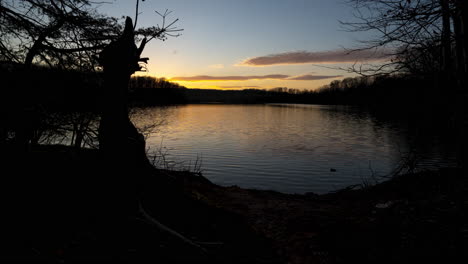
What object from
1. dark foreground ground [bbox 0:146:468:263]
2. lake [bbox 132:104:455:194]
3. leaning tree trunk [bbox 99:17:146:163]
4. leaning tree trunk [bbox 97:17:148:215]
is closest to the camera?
dark foreground ground [bbox 0:146:468:263]

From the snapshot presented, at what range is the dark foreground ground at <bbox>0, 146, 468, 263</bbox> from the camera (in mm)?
4262

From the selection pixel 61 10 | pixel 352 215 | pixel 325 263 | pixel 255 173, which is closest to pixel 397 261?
pixel 325 263

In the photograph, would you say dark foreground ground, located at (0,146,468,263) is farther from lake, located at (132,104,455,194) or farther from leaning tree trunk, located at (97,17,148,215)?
lake, located at (132,104,455,194)

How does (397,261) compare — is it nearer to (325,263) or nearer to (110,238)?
(325,263)

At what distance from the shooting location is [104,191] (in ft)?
16.7

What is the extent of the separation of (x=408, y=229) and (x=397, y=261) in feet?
3.84

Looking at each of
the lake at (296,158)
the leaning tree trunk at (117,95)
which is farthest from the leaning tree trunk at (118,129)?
the lake at (296,158)

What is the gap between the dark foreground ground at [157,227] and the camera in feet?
14.0

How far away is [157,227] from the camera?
4.82 metres

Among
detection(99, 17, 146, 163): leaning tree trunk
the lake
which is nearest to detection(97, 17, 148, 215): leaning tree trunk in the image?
detection(99, 17, 146, 163): leaning tree trunk

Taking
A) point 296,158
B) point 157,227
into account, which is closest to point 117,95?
point 157,227

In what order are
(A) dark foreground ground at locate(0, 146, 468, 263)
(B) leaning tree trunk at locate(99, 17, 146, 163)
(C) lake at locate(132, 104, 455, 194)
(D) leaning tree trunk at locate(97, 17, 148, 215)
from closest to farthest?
1. (A) dark foreground ground at locate(0, 146, 468, 263)
2. (D) leaning tree trunk at locate(97, 17, 148, 215)
3. (B) leaning tree trunk at locate(99, 17, 146, 163)
4. (C) lake at locate(132, 104, 455, 194)

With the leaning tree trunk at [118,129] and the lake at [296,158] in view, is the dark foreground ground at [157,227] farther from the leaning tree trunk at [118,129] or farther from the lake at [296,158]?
the lake at [296,158]

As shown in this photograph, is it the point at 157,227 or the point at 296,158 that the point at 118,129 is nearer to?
the point at 157,227
